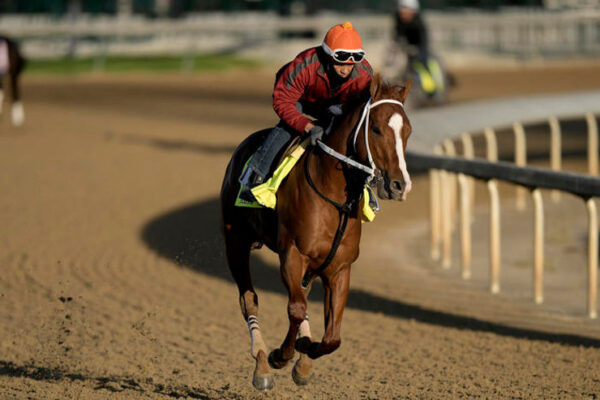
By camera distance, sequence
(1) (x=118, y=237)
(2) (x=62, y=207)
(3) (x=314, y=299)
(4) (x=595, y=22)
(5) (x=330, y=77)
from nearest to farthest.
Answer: (5) (x=330, y=77) → (3) (x=314, y=299) → (1) (x=118, y=237) → (2) (x=62, y=207) → (4) (x=595, y=22)

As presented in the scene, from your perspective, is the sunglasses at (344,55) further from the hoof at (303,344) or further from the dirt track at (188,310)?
the dirt track at (188,310)

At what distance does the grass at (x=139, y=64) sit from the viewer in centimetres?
2608

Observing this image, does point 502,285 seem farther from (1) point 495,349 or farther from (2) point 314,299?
(1) point 495,349

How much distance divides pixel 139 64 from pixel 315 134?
74.5 feet

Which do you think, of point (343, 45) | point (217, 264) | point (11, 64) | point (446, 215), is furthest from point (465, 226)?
point (11, 64)

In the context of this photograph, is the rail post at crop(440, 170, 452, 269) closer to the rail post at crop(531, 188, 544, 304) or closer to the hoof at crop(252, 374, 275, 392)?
the rail post at crop(531, 188, 544, 304)

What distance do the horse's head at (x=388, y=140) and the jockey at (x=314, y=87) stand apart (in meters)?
0.31

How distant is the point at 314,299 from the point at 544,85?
618 inches

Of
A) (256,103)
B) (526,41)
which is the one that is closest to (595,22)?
(526,41)

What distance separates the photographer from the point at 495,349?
20.3 ft

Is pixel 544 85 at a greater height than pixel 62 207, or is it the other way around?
pixel 62 207

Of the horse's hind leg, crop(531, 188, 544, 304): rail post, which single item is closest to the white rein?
the horse's hind leg

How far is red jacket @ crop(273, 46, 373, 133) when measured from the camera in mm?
4973

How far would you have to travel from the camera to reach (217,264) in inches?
345
